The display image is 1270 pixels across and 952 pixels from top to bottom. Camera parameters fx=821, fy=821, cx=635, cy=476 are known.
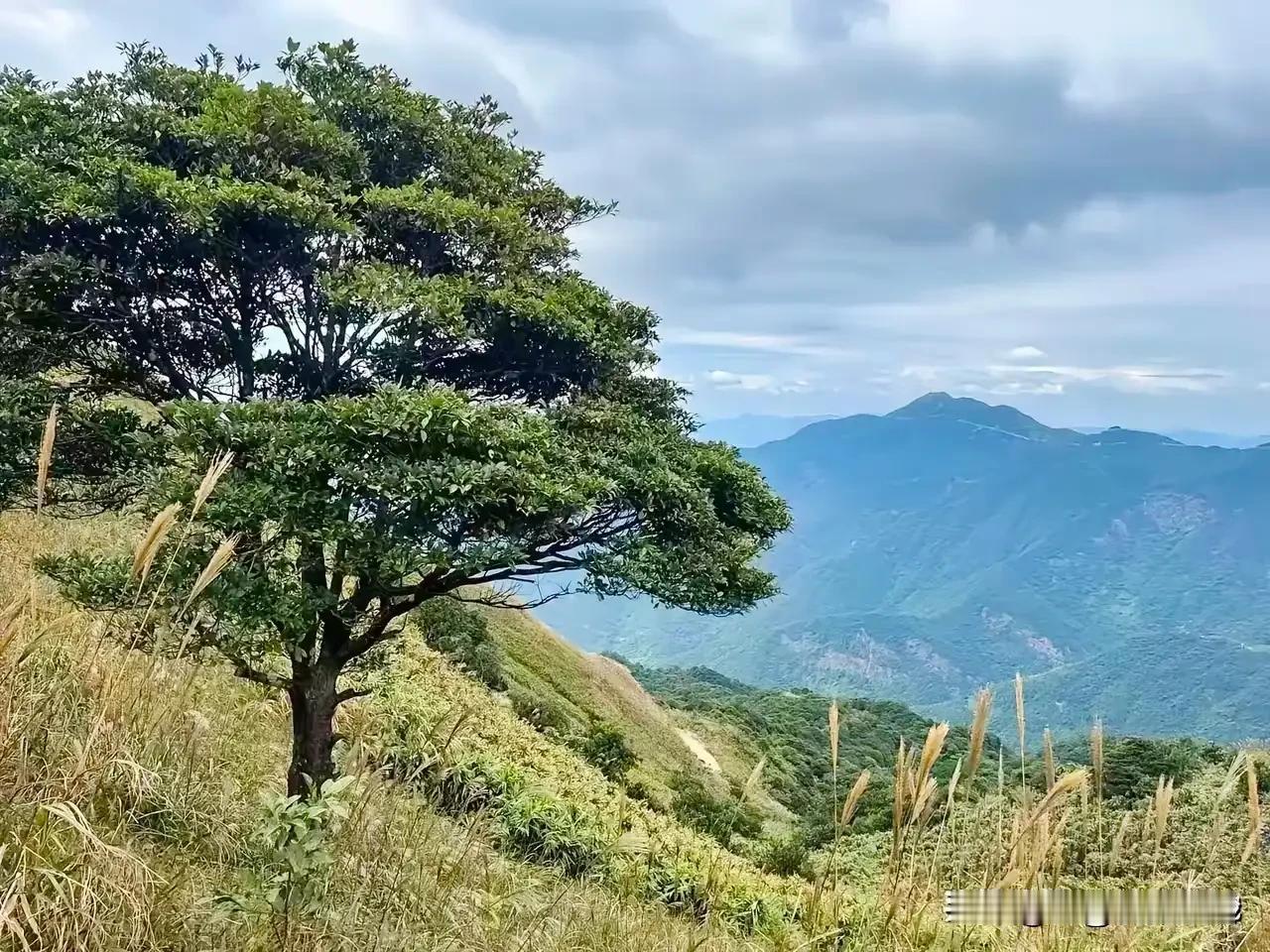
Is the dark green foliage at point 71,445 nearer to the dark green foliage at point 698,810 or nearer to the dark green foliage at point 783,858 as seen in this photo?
the dark green foliage at point 783,858

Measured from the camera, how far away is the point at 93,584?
4988 millimetres

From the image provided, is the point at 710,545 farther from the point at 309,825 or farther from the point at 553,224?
the point at 309,825

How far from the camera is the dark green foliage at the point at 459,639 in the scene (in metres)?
18.7

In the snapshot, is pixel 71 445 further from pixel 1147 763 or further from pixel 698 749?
pixel 698 749

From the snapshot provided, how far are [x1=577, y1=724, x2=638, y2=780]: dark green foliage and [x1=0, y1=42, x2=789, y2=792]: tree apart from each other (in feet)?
40.9

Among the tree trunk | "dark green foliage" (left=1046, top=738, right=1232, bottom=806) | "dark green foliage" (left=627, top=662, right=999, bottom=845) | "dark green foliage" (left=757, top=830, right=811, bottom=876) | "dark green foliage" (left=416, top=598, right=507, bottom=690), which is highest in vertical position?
the tree trunk

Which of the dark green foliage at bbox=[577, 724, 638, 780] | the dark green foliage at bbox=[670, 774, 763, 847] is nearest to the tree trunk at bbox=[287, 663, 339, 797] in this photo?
the dark green foliage at bbox=[670, 774, 763, 847]

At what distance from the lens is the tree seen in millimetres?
4734

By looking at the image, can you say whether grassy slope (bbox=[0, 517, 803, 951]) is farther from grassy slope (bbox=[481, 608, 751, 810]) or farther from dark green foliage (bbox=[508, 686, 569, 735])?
grassy slope (bbox=[481, 608, 751, 810])

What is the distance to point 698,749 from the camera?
1353 inches

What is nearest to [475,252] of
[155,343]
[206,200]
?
[206,200]

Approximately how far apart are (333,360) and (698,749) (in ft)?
103

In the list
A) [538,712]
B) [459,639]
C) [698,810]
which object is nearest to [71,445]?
[698,810]

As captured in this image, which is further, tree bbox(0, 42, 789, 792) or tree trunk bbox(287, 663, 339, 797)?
tree trunk bbox(287, 663, 339, 797)
